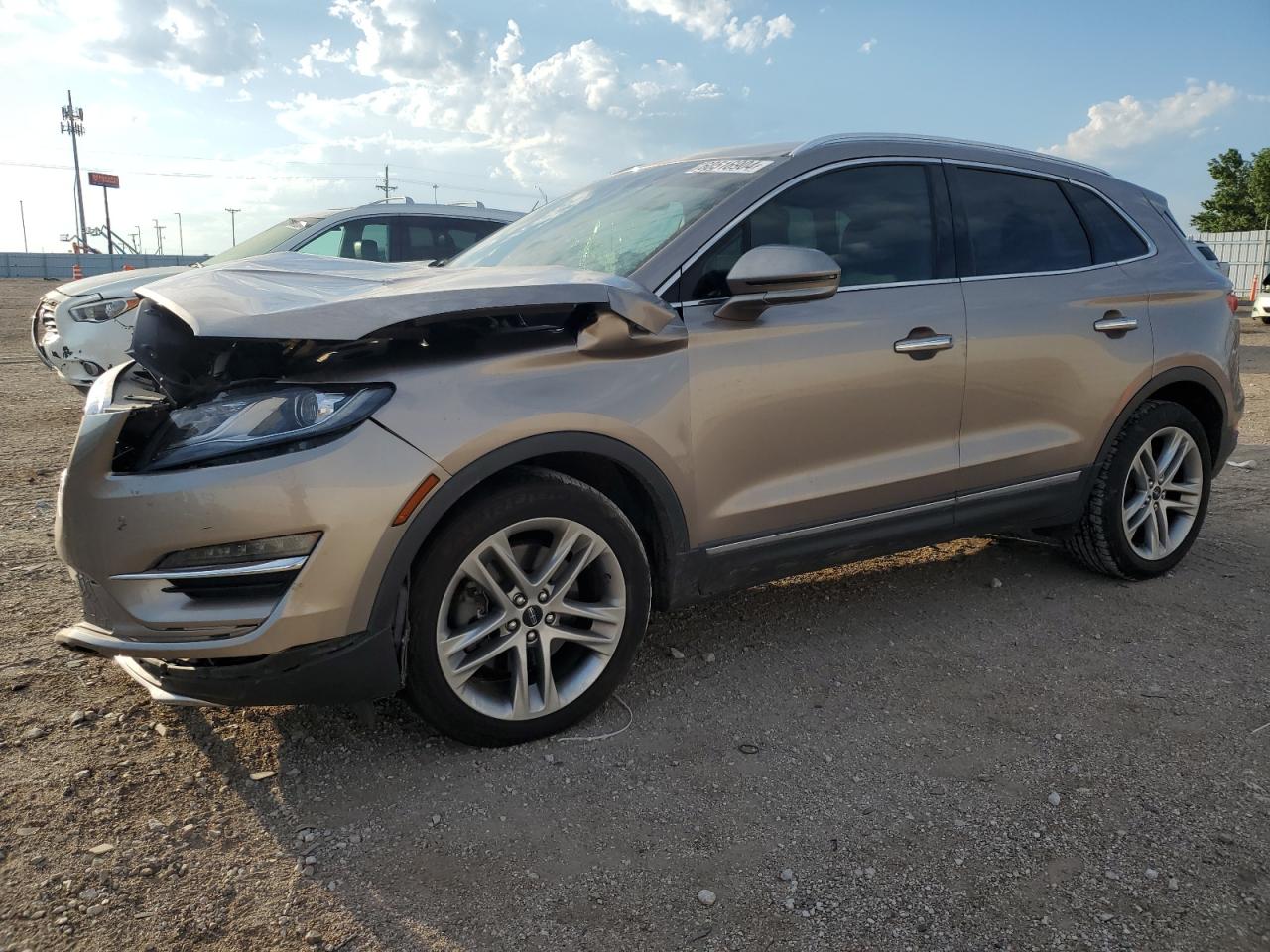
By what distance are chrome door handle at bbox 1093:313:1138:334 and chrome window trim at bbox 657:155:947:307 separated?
34.3 inches

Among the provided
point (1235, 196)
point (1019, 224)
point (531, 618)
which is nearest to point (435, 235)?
point (1019, 224)

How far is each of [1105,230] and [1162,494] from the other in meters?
1.25

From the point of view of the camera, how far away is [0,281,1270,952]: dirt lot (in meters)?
2.25

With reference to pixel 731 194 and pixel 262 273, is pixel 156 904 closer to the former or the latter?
pixel 262 273

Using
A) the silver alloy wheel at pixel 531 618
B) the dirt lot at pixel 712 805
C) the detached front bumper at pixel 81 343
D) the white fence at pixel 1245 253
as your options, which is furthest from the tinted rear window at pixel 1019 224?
the white fence at pixel 1245 253

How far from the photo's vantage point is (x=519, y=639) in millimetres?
2904

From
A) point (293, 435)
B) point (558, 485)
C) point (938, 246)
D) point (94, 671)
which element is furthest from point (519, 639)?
point (938, 246)

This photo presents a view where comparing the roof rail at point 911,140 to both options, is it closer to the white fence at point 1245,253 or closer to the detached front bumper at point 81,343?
the detached front bumper at point 81,343

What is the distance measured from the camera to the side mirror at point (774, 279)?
306 cm

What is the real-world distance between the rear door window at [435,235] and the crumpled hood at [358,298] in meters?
5.66

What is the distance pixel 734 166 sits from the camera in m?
3.60

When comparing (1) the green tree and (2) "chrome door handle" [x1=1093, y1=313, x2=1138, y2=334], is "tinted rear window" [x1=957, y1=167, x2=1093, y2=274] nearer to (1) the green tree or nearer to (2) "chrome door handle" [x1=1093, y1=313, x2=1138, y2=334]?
(2) "chrome door handle" [x1=1093, y1=313, x2=1138, y2=334]

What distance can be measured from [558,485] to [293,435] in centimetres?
75

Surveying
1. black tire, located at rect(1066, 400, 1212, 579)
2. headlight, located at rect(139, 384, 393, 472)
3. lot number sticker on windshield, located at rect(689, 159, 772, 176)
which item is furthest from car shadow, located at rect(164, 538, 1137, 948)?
lot number sticker on windshield, located at rect(689, 159, 772, 176)
